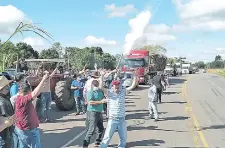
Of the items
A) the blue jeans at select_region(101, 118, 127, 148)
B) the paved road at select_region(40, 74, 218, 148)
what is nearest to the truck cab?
the paved road at select_region(40, 74, 218, 148)

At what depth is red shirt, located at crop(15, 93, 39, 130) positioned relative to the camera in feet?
20.0

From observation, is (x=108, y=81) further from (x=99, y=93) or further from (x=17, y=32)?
(x=17, y=32)

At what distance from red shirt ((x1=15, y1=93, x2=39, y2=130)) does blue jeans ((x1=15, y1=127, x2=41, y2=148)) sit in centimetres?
9

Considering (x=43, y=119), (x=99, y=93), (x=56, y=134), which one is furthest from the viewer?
(x=43, y=119)

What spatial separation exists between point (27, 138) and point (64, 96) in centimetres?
916

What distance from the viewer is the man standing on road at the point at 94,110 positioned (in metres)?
8.62

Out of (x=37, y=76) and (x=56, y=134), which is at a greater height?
(x=37, y=76)

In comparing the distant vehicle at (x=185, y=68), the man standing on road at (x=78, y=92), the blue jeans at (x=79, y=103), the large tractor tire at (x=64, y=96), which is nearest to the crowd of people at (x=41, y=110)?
the man standing on road at (x=78, y=92)

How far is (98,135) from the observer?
918 centimetres

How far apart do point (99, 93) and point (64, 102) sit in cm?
703

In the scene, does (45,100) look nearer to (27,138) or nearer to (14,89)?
(14,89)

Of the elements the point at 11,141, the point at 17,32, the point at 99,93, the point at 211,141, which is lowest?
the point at 211,141

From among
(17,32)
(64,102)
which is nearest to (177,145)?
(17,32)

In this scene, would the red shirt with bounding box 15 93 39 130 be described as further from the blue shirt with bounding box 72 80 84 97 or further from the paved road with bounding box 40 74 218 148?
the blue shirt with bounding box 72 80 84 97
